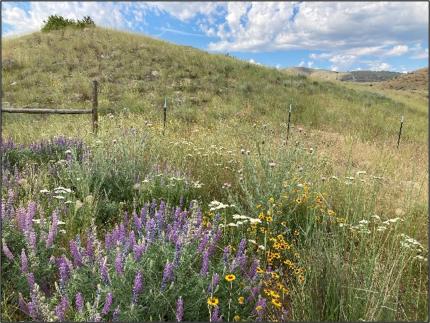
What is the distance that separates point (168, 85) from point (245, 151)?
1347cm

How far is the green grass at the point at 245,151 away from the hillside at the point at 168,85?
0.09 metres

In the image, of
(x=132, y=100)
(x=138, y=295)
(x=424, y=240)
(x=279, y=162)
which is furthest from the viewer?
(x=132, y=100)

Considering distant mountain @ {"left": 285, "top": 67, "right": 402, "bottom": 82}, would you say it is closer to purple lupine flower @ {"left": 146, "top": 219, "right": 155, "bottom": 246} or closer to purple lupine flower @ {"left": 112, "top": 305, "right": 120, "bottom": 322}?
purple lupine flower @ {"left": 146, "top": 219, "right": 155, "bottom": 246}

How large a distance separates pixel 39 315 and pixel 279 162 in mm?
2852

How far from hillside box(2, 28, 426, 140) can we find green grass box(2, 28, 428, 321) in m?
0.09

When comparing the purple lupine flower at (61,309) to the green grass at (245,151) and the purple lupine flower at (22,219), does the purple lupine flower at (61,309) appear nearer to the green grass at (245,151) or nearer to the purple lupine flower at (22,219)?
the green grass at (245,151)

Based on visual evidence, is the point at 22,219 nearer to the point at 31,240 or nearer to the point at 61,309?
the point at 31,240

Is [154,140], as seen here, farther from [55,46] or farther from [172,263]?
[55,46]

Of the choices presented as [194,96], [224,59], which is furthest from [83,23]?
[194,96]

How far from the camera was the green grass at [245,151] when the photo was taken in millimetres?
2854

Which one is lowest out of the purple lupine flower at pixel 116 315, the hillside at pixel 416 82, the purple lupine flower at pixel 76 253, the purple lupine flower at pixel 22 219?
the purple lupine flower at pixel 116 315

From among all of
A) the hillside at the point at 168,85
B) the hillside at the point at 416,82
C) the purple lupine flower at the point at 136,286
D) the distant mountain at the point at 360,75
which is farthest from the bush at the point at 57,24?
the purple lupine flower at the point at 136,286

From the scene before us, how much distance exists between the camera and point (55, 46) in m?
20.8

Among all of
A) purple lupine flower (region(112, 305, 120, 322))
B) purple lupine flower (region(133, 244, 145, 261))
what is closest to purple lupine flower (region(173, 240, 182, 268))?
purple lupine flower (region(133, 244, 145, 261))
